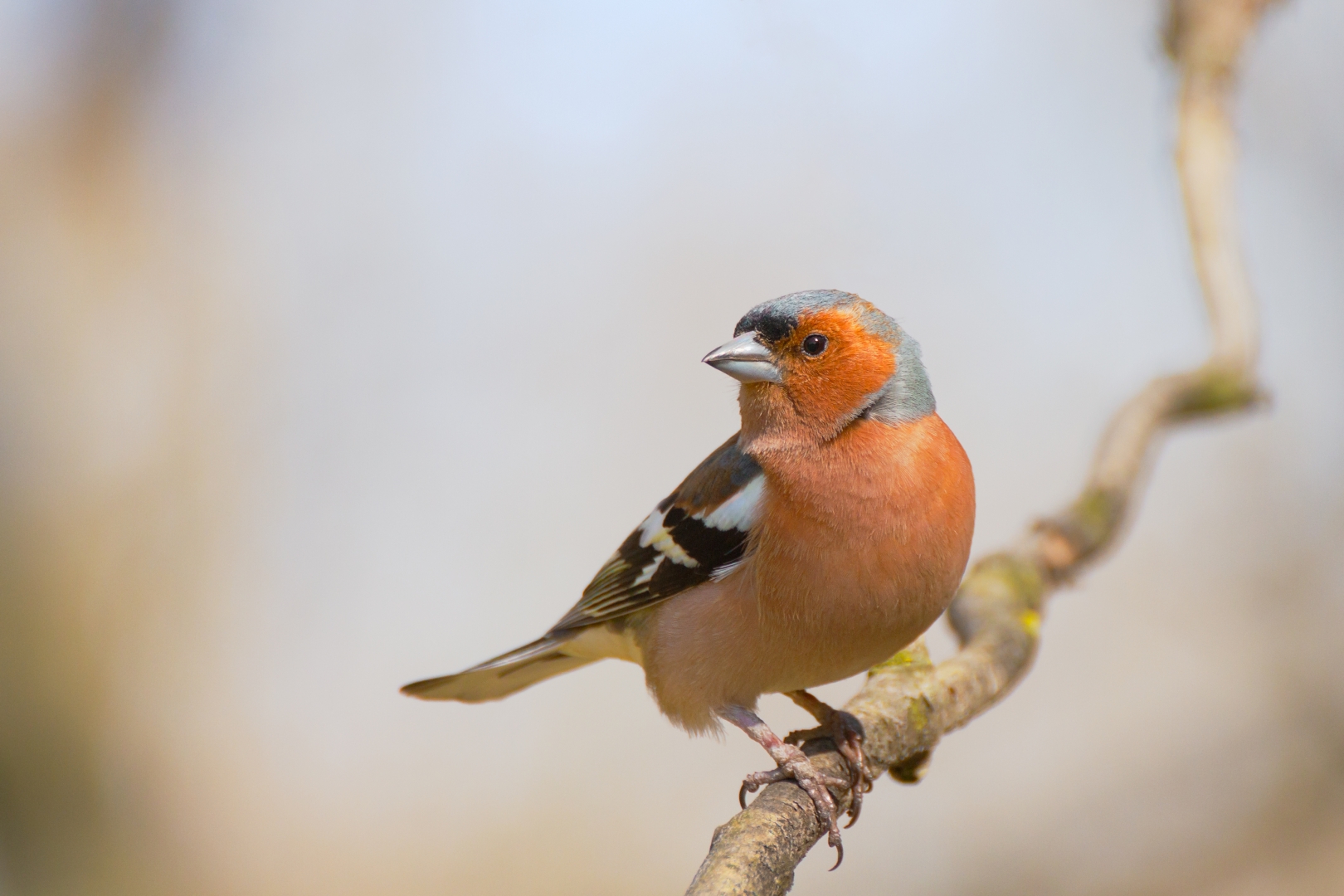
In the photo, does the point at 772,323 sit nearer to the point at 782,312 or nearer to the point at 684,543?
the point at 782,312

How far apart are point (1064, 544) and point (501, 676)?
203cm

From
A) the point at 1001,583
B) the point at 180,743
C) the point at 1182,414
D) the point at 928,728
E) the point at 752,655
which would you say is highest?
the point at 1182,414

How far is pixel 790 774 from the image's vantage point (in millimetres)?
2592

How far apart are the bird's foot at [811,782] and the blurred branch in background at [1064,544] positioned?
4cm

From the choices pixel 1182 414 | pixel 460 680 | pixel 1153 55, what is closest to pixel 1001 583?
pixel 1182 414

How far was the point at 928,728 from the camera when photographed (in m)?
2.86

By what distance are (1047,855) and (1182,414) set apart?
3.30 metres

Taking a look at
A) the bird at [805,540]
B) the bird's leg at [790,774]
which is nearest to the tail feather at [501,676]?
the bird at [805,540]

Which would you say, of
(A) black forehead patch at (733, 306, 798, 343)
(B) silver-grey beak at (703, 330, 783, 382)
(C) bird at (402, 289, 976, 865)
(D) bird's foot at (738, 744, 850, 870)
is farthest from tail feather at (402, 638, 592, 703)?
(A) black forehead patch at (733, 306, 798, 343)

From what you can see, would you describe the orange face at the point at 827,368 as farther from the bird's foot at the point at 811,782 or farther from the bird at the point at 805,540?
the bird's foot at the point at 811,782

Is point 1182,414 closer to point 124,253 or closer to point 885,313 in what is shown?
point 885,313

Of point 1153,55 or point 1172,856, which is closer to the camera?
point 1153,55

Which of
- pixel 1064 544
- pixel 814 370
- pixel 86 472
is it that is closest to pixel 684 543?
pixel 814 370

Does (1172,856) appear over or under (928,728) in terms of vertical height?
under
